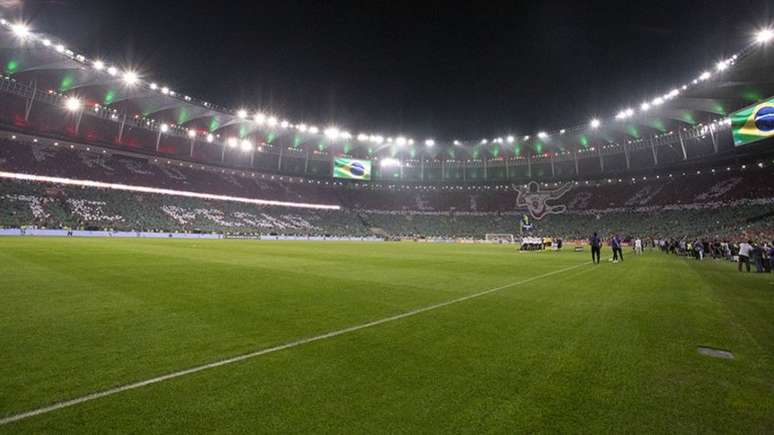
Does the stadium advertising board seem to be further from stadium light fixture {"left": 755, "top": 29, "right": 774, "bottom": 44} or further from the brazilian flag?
stadium light fixture {"left": 755, "top": 29, "right": 774, "bottom": 44}

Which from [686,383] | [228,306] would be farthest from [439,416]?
[228,306]

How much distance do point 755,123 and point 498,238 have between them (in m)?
39.4

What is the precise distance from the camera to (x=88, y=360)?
3854 mm

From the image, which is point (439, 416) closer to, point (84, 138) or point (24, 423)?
point (24, 423)

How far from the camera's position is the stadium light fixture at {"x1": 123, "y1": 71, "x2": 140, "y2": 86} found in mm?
47219

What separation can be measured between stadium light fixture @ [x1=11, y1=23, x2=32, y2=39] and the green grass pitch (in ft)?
148

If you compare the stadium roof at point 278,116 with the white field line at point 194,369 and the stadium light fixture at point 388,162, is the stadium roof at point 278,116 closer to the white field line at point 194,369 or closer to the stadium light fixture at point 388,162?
the stadium light fixture at point 388,162

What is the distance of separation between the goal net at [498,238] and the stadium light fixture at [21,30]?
7151 cm

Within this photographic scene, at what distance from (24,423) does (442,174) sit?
97.1m

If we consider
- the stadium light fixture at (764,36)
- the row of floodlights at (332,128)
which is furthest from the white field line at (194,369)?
the row of floodlights at (332,128)

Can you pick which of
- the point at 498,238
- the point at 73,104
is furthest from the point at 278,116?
the point at 498,238

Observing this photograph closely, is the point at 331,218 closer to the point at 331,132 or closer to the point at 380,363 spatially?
the point at 331,132

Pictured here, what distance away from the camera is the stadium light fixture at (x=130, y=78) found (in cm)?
4722

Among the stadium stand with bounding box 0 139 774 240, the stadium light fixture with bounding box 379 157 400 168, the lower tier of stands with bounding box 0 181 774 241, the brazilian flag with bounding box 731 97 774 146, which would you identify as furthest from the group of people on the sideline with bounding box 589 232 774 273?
the stadium light fixture with bounding box 379 157 400 168
